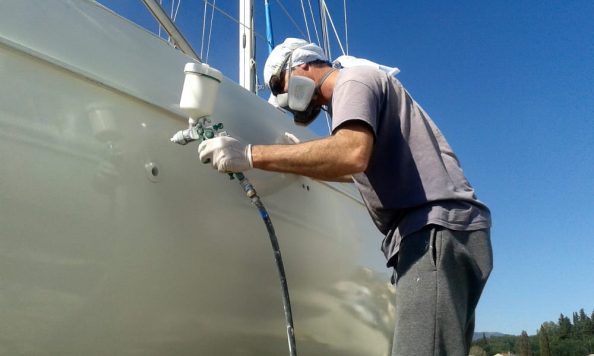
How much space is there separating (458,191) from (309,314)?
0.86 meters

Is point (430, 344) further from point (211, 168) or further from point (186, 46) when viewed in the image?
point (186, 46)

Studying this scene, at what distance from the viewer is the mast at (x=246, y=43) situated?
4280mm

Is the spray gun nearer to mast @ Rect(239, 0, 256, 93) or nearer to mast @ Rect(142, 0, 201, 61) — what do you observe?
mast @ Rect(142, 0, 201, 61)

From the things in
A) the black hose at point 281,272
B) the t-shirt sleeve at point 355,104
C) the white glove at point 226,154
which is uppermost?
the t-shirt sleeve at point 355,104

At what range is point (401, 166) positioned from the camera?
1802 millimetres

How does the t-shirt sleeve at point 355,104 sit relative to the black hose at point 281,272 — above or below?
above

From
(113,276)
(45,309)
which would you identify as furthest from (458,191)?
(45,309)

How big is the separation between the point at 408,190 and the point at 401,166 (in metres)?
0.08

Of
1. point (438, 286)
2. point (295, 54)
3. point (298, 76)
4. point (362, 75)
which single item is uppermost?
point (295, 54)

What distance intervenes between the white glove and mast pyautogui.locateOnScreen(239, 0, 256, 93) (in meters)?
2.54

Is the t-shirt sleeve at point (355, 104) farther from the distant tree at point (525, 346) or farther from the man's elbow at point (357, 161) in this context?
the distant tree at point (525, 346)

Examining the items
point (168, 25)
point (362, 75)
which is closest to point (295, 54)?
point (362, 75)

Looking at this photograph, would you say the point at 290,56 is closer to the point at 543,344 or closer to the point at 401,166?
the point at 401,166

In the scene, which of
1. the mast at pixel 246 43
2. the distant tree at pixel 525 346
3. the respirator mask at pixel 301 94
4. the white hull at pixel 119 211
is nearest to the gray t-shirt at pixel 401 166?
the respirator mask at pixel 301 94
